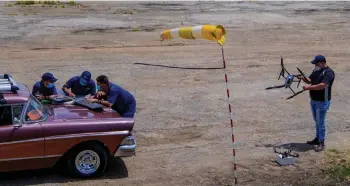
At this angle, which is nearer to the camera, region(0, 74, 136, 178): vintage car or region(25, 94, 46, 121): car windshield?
region(0, 74, 136, 178): vintage car

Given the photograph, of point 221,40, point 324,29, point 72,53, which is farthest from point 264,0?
point 221,40

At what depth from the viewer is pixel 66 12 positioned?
3127 centimetres

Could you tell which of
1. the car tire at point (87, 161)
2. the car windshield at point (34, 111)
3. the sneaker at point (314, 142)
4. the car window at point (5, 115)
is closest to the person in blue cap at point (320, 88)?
the sneaker at point (314, 142)

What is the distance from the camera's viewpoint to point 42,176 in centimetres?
1007

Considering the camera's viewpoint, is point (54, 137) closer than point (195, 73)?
Yes

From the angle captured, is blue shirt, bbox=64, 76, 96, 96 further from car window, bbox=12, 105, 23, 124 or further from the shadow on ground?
car window, bbox=12, 105, 23, 124

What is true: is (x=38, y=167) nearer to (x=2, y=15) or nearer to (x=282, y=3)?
(x=2, y=15)

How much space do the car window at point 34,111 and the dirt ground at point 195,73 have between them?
1049 mm

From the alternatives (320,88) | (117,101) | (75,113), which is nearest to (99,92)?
A: (117,101)

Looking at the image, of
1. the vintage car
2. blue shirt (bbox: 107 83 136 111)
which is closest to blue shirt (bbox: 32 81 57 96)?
blue shirt (bbox: 107 83 136 111)

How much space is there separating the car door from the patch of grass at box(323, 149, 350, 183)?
194 inches

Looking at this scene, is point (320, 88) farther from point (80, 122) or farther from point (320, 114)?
point (80, 122)

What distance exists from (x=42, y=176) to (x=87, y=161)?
0.82 meters

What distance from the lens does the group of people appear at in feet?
36.2
